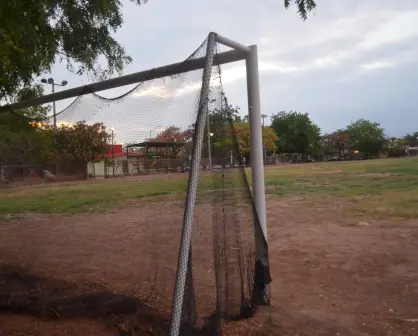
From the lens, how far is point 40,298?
4004 mm

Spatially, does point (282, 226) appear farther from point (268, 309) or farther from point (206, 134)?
point (206, 134)

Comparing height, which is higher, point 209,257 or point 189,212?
point 189,212

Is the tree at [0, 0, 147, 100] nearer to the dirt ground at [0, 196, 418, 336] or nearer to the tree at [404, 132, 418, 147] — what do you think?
the dirt ground at [0, 196, 418, 336]

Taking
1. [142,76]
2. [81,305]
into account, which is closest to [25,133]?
[142,76]

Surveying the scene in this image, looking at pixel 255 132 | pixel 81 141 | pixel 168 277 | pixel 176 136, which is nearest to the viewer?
pixel 176 136

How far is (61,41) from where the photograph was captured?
6320mm

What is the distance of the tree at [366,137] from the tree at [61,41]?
273 feet

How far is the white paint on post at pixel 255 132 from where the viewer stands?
12.5 ft

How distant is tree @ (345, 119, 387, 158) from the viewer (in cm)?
8300

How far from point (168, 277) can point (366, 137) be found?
297ft

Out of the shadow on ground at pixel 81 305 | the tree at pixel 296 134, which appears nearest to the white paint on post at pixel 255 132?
the shadow on ground at pixel 81 305

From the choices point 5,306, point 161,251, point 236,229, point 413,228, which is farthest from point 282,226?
point 5,306

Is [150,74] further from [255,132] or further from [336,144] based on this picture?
[336,144]

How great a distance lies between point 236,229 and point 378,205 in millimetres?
7970
